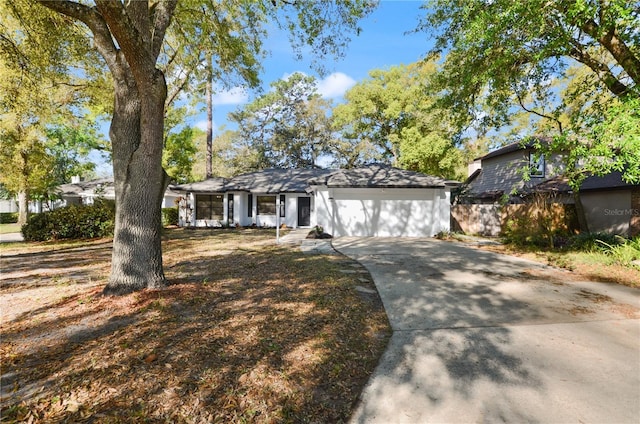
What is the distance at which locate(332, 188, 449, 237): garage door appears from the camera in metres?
13.7

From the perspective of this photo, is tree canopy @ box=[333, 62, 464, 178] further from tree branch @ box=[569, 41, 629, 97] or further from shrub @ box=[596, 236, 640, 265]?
shrub @ box=[596, 236, 640, 265]

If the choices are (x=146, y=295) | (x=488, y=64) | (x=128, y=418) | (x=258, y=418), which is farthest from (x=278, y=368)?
(x=488, y=64)

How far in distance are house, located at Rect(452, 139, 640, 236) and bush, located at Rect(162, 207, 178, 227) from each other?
60.1ft

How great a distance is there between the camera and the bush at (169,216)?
19875mm

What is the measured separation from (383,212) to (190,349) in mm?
11724

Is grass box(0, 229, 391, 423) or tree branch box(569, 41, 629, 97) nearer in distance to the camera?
grass box(0, 229, 391, 423)

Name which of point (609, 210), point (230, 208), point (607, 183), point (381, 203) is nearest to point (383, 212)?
point (381, 203)

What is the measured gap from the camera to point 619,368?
288 cm

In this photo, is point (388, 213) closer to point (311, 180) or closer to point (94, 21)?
point (311, 180)

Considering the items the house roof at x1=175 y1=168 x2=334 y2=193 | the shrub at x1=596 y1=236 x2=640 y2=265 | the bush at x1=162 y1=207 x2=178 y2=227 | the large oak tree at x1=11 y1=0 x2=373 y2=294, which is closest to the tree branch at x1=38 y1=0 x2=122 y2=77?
the large oak tree at x1=11 y1=0 x2=373 y2=294

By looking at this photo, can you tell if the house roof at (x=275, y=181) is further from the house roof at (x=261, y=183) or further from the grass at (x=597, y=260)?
the grass at (x=597, y=260)

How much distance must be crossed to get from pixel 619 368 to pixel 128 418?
437cm

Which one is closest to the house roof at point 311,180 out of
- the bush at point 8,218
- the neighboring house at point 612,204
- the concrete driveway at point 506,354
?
the neighboring house at point 612,204

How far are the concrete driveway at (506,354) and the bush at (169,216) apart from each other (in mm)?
18141
